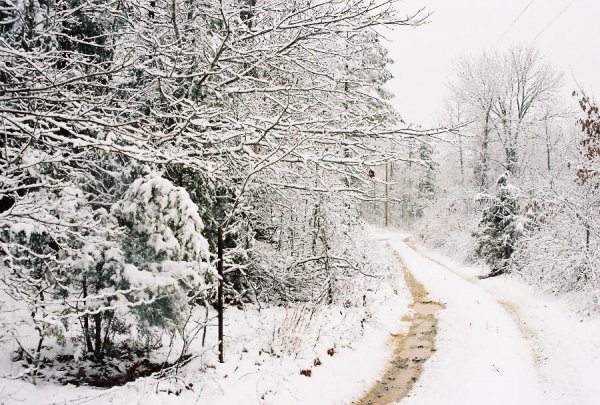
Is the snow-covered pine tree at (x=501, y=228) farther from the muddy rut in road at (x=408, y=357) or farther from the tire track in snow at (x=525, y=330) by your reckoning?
the muddy rut in road at (x=408, y=357)

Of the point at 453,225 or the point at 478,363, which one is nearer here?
the point at 478,363

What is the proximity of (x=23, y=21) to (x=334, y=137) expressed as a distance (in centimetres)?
432

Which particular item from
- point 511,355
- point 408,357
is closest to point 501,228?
point 511,355

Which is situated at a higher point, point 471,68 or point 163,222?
point 471,68

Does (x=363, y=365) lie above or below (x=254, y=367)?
below

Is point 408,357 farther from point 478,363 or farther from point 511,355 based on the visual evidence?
point 511,355

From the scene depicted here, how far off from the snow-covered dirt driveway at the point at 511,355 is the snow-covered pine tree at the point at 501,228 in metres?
5.88

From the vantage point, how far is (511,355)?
27.2 ft

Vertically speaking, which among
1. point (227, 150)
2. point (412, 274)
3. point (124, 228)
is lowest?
point (412, 274)

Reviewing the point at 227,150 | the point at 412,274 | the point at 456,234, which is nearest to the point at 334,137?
the point at 227,150

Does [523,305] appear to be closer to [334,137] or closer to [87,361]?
[334,137]

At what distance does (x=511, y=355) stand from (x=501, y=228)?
45.0 feet

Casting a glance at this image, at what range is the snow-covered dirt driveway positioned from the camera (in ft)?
21.5

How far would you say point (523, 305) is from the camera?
43.6ft
